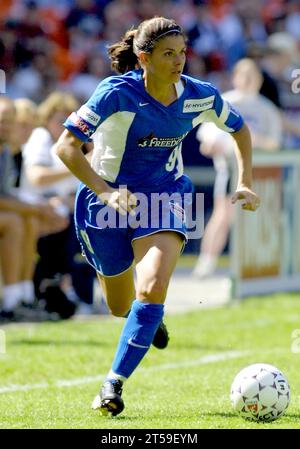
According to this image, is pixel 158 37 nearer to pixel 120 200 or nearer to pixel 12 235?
pixel 120 200

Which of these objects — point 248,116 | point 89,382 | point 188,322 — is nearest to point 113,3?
point 248,116

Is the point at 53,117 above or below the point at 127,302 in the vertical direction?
above

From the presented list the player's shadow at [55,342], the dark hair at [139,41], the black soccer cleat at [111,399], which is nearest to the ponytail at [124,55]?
the dark hair at [139,41]

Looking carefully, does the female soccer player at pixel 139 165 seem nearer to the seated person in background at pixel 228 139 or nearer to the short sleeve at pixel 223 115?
the short sleeve at pixel 223 115

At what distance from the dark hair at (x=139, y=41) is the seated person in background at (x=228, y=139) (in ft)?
20.7

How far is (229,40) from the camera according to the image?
17234 millimetres

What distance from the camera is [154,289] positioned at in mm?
5844

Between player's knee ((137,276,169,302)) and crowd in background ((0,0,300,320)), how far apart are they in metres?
4.38

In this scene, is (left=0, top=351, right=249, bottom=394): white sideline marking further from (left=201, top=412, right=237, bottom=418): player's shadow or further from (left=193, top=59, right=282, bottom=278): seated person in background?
(left=193, top=59, right=282, bottom=278): seated person in background

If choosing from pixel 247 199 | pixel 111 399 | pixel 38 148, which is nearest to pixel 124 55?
pixel 247 199

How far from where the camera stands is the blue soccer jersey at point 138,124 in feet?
19.7

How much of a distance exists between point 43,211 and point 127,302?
3.71 metres

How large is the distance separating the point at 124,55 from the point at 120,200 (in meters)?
1.17
